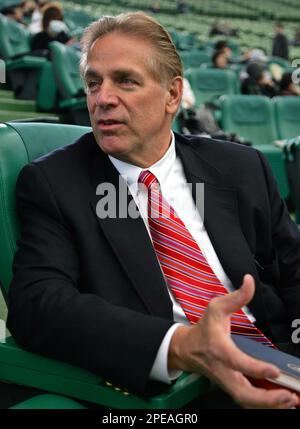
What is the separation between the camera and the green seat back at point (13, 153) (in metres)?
1.14

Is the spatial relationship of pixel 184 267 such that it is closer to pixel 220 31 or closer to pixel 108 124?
pixel 108 124

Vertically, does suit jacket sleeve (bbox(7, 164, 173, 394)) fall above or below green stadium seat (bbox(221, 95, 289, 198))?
above

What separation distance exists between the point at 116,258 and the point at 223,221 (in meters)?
0.25

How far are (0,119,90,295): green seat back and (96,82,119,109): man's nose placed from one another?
0.60 feet

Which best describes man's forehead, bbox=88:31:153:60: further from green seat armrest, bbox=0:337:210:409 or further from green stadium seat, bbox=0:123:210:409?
green seat armrest, bbox=0:337:210:409

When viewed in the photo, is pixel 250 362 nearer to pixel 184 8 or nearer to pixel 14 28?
pixel 14 28

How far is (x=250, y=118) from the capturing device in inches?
199

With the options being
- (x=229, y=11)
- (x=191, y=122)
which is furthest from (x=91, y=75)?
(x=229, y=11)

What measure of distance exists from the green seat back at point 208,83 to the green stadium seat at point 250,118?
0.75 metres

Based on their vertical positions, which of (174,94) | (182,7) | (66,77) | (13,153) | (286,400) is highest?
(174,94)

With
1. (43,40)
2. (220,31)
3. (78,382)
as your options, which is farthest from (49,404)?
(220,31)

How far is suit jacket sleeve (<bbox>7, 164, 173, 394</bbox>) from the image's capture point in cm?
93

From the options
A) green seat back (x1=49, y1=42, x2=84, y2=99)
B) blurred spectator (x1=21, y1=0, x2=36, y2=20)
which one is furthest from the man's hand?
blurred spectator (x1=21, y1=0, x2=36, y2=20)

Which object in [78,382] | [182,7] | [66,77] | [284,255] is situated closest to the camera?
[78,382]
